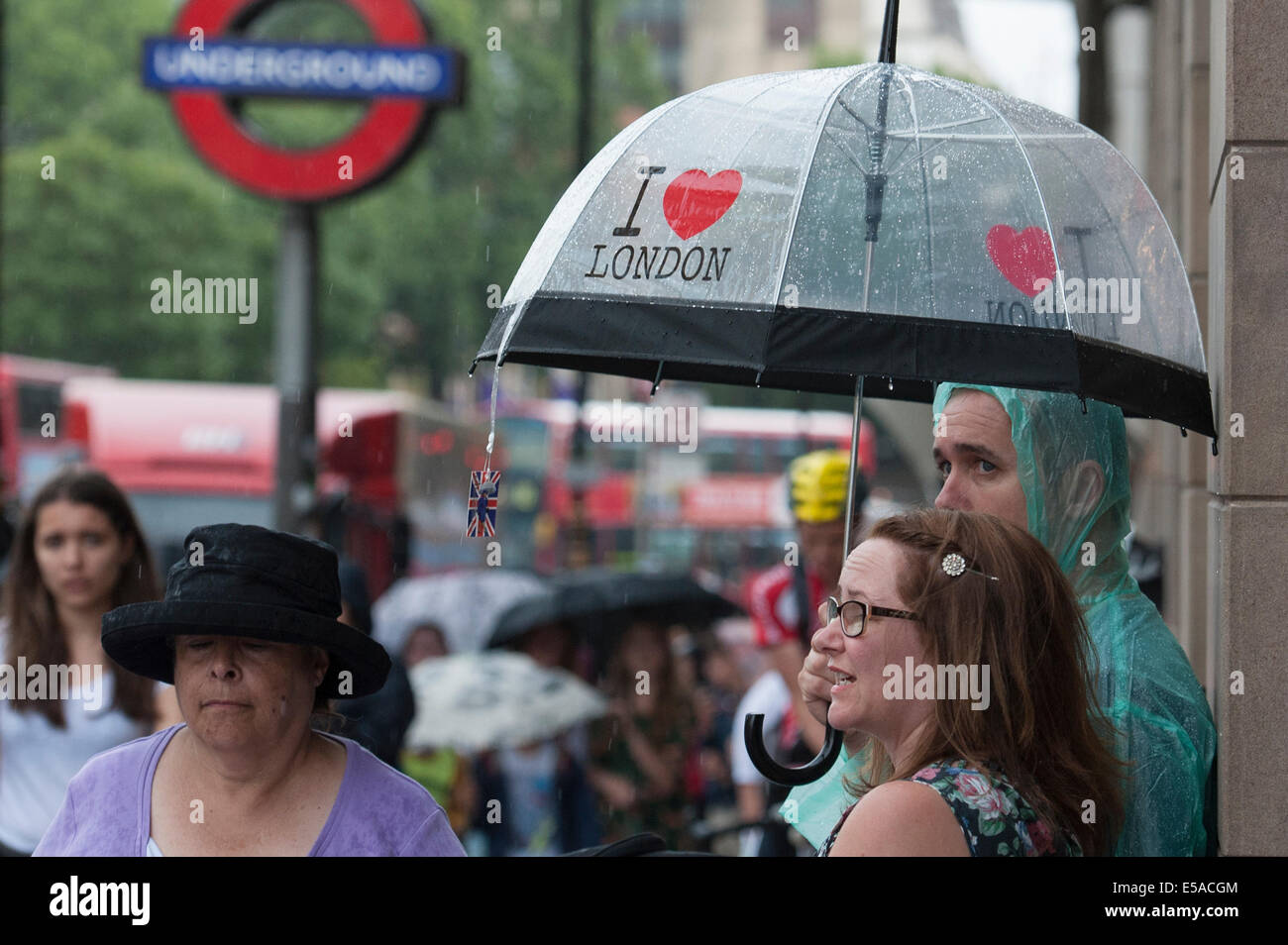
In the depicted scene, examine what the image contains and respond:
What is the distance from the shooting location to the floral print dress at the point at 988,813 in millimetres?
2586

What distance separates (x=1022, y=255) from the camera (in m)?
3.14

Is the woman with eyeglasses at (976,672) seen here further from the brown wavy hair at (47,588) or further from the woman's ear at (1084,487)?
the brown wavy hair at (47,588)

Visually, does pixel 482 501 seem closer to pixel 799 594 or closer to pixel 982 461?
pixel 982 461

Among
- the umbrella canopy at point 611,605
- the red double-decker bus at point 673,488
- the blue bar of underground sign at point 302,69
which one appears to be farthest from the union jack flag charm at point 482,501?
the red double-decker bus at point 673,488

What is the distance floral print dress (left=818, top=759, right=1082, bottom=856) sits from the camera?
2.59 metres

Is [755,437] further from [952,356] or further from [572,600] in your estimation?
[952,356]

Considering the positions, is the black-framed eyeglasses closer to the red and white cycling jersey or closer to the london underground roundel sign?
the red and white cycling jersey

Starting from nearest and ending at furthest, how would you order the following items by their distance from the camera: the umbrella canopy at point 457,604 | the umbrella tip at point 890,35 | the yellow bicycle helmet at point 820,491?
1. the umbrella tip at point 890,35
2. the yellow bicycle helmet at point 820,491
3. the umbrella canopy at point 457,604

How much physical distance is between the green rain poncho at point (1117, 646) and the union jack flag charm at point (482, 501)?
2.92 feet

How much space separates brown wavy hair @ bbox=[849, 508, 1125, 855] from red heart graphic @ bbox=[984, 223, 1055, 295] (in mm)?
505

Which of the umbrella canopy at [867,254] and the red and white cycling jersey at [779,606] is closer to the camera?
the umbrella canopy at [867,254]

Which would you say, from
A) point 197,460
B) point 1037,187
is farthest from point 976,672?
point 197,460
